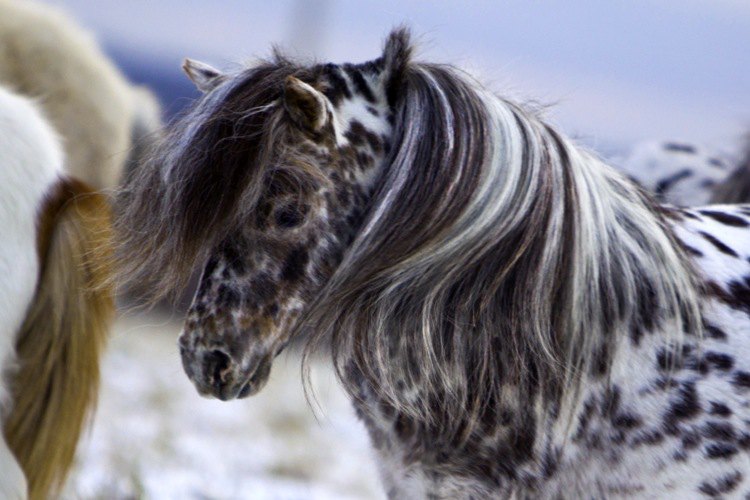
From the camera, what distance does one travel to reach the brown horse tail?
6.44ft

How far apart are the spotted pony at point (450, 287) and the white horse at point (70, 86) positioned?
1.72m

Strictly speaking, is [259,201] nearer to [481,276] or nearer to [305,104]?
[305,104]

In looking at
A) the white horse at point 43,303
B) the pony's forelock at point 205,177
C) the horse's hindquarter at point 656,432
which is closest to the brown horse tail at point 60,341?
the white horse at point 43,303

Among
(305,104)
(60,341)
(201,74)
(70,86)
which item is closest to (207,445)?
(70,86)

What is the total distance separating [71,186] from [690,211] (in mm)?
1308

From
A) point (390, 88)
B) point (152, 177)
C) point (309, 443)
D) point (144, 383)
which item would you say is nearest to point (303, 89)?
point (390, 88)

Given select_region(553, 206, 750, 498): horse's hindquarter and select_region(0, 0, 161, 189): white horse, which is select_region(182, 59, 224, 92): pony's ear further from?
select_region(0, 0, 161, 189): white horse

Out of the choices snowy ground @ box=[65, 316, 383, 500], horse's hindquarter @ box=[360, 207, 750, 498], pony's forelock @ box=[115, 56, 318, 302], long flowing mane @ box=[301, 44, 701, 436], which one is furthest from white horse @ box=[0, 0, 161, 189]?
horse's hindquarter @ box=[360, 207, 750, 498]

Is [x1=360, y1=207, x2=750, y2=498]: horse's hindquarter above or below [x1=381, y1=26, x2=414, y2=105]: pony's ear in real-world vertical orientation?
below

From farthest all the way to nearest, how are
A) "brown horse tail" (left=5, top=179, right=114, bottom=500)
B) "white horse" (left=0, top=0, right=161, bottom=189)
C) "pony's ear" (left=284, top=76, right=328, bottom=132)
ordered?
"white horse" (left=0, top=0, right=161, bottom=189), "brown horse tail" (left=5, top=179, right=114, bottom=500), "pony's ear" (left=284, top=76, right=328, bottom=132)

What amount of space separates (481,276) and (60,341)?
100 centimetres

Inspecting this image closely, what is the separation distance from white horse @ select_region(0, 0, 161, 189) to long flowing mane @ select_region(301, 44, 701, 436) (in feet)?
6.04

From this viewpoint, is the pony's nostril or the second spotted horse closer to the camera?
the pony's nostril

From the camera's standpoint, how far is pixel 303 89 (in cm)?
141
